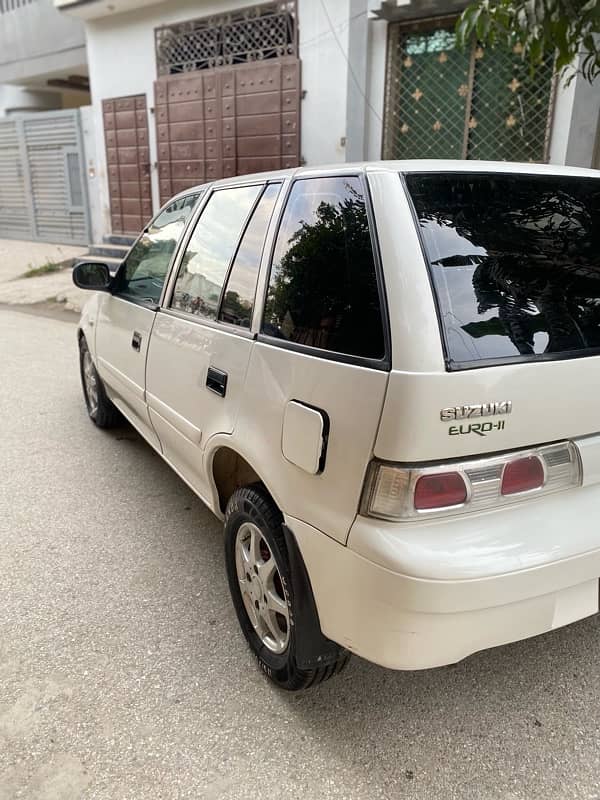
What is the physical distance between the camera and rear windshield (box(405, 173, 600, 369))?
64.5 inches

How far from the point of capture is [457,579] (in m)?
1.54

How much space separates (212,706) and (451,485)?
1.19m

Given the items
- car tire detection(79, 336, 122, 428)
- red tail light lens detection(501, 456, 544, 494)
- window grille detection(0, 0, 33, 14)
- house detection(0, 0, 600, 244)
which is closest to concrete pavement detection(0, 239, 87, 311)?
house detection(0, 0, 600, 244)

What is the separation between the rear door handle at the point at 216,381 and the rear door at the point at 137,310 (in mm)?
822

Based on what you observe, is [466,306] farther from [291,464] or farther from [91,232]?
[91,232]

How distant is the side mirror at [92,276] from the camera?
3613 mm

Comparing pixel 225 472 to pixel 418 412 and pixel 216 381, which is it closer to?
pixel 216 381

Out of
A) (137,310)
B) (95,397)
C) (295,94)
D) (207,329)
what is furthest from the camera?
(295,94)

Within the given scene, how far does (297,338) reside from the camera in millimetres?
1915

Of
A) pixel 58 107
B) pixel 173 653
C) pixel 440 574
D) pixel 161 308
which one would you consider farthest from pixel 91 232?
pixel 440 574

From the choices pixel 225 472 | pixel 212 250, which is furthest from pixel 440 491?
pixel 212 250

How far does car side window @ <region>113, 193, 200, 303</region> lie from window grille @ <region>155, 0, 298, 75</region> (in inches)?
237

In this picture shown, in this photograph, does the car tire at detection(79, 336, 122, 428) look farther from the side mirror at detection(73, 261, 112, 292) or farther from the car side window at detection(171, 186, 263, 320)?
the car side window at detection(171, 186, 263, 320)

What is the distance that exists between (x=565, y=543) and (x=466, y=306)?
2.32 ft
